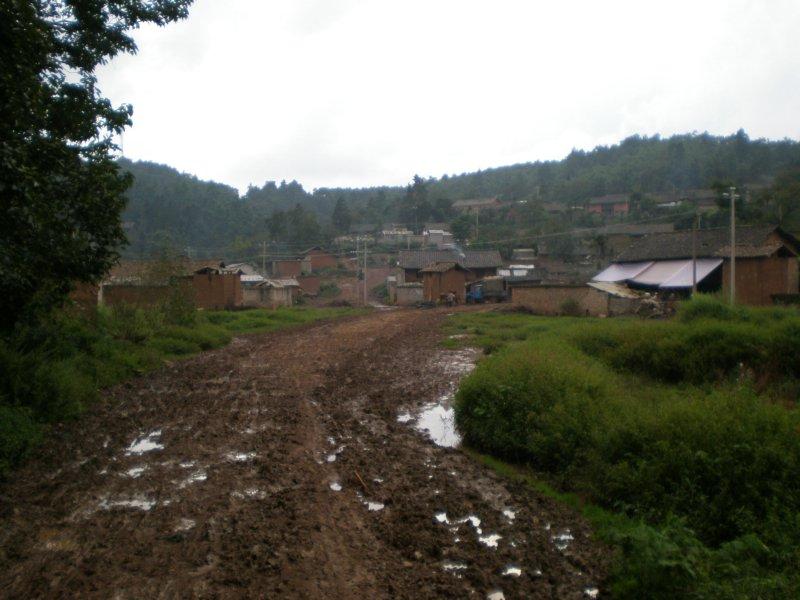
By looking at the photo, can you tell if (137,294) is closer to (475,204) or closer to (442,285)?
(442,285)

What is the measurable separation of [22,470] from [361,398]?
20.0ft

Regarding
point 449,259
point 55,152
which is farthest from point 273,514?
point 449,259

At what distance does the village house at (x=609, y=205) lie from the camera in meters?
87.5

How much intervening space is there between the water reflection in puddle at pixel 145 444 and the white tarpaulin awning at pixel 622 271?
3404cm

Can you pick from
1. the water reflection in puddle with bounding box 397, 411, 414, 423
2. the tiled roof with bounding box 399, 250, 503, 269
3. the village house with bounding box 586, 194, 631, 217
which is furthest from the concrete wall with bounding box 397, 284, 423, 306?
the village house with bounding box 586, 194, 631, 217

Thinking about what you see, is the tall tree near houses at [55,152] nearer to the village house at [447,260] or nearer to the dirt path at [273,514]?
the dirt path at [273,514]

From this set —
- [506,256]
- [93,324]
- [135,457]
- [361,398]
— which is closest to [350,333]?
[93,324]

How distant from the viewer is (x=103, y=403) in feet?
42.3

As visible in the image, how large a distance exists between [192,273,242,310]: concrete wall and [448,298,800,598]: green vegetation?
1102 inches

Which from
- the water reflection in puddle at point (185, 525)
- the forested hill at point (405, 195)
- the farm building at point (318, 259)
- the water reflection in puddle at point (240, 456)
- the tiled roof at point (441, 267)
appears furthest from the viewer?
the forested hill at point (405, 195)

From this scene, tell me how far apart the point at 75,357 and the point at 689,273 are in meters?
30.3

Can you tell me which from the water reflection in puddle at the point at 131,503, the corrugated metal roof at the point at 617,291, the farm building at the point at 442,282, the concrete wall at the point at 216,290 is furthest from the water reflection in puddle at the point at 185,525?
the farm building at the point at 442,282

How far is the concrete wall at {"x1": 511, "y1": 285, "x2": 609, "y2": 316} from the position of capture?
33406mm

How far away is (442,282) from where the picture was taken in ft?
164
